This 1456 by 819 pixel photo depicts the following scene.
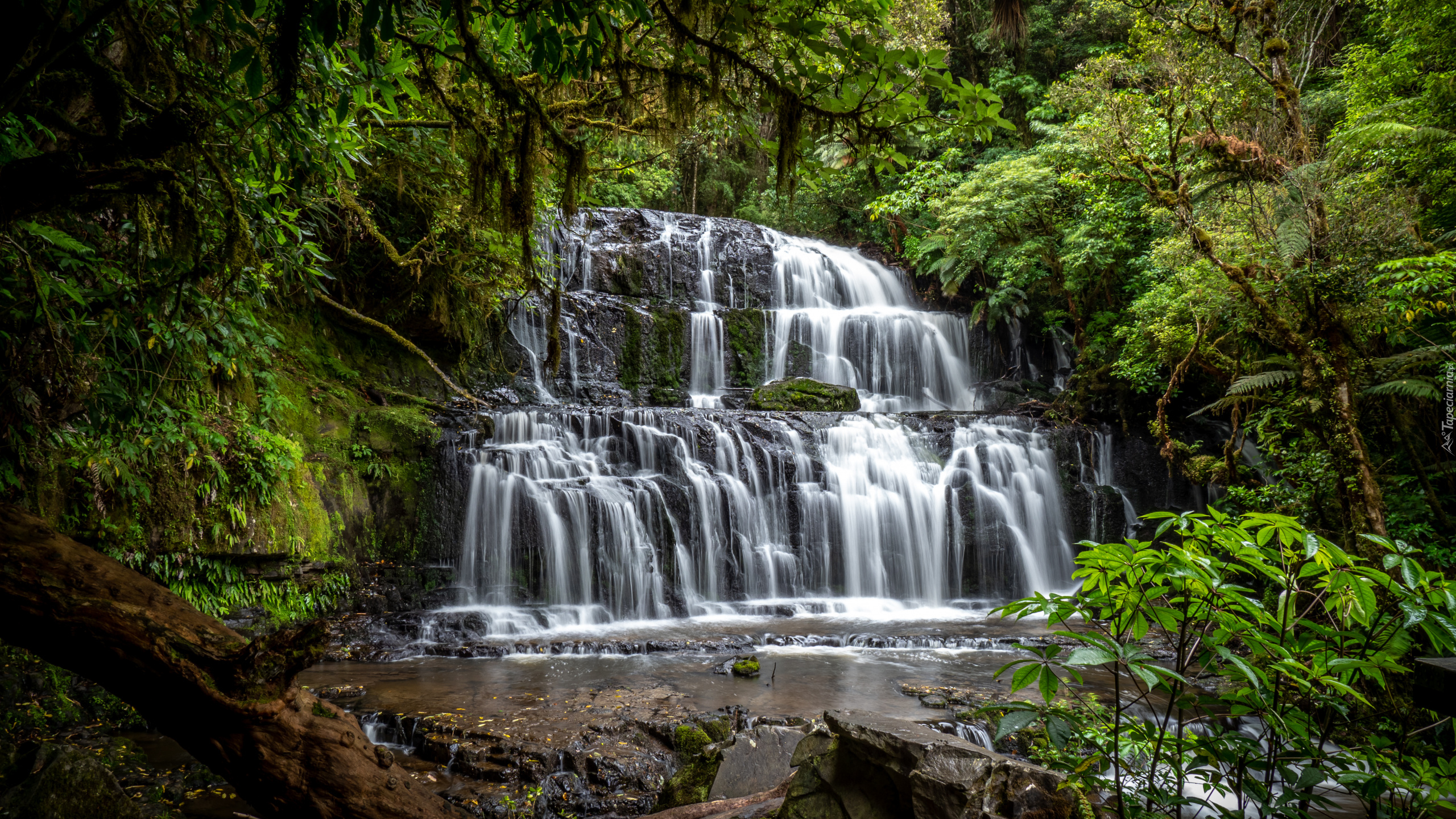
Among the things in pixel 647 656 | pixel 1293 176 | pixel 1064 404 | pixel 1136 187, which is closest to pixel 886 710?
pixel 647 656

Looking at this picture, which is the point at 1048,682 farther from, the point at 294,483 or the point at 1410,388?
the point at 294,483

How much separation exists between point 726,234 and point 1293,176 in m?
12.7

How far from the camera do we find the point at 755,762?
3.80 meters

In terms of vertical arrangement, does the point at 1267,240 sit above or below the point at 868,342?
below

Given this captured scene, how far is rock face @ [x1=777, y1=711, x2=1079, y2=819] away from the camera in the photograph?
238 centimetres

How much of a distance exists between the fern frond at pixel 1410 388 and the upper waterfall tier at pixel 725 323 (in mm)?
9701

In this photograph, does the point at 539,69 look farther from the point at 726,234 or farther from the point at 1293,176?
the point at 726,234

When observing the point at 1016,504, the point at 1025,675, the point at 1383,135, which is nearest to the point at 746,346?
the point at 1016,504

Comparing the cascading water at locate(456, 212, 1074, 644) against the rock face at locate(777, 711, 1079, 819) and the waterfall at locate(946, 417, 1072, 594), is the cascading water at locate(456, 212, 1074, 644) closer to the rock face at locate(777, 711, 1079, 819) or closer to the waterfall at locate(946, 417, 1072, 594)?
the waterfall at locate(946, 417, 1072, 594)

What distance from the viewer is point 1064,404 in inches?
567

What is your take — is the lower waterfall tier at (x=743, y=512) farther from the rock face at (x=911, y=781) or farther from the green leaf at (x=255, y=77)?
the green leaf at (x=255, y=77)

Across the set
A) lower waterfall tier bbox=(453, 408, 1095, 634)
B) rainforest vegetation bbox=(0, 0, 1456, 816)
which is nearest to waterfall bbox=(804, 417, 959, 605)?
lower waterfall tier bbox=(453, 408, 1095, 634)

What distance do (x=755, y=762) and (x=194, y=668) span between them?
8.76ft

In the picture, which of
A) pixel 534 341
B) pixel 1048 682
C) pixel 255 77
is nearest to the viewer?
pixel 1048 682
